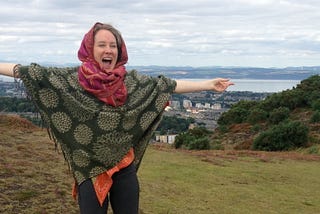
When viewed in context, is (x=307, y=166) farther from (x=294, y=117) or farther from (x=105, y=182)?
(x=294, y=117)

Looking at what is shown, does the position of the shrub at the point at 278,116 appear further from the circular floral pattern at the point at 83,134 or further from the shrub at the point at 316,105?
the circular floral pattern at the point at 83,134

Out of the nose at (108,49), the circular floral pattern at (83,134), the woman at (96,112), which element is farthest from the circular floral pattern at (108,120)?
the nose at (108,49)

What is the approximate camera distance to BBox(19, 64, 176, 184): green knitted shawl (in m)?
3.38

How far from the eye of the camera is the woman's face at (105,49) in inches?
132

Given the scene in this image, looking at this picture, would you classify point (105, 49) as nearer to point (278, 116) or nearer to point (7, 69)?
point (7, 69)

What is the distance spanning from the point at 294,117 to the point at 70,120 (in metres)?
34.1

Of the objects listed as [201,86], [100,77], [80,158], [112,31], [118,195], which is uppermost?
[112,31]

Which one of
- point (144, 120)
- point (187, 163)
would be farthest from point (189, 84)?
point (187, 163)

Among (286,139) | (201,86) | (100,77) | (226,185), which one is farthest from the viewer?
(286,139)

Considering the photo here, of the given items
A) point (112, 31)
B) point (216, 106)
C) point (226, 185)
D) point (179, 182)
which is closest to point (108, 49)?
point (112, 31)

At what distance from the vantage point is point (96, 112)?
3.38 metres

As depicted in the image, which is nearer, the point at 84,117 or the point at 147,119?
the point at 84,117

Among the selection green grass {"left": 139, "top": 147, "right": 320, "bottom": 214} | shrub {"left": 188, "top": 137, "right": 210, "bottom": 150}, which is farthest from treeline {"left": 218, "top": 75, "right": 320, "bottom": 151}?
green grass {"left": 139, "top": 147, "right": 320, "bottom": 214}

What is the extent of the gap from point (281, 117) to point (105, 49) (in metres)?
33.0
